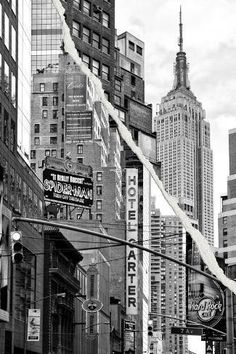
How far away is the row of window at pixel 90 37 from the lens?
5531 inches

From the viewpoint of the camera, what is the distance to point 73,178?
111 m

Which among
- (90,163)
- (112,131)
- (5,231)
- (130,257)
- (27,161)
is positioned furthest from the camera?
(112,131)

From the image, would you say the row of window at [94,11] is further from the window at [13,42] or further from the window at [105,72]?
the window at [13,42]

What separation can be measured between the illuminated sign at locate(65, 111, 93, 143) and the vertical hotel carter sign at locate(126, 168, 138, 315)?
59.0ft

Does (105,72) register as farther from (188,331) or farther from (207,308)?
(207,308)

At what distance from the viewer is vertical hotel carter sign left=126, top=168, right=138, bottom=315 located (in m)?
154

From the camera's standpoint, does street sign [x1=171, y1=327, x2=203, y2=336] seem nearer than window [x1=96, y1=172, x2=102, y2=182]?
Yes

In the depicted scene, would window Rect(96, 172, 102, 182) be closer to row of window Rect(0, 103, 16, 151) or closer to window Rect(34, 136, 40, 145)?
window Rect(34, 136, 40, 145)

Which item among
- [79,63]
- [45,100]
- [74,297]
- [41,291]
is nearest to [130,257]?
A: [45,100]

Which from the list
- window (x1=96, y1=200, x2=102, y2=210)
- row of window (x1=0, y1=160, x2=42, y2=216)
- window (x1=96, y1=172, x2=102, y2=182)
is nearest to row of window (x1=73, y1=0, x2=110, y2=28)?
window (x1=96, y1=172, x2=102, y2=182)

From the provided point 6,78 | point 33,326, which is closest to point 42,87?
point 6,78

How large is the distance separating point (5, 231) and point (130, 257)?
101 m

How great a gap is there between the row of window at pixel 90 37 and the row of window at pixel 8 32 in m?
79.7

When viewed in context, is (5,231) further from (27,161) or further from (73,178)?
(73,178)
